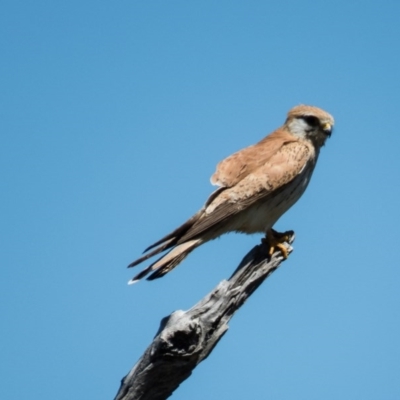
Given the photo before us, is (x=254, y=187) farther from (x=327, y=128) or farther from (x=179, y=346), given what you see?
(x=179, y=346)

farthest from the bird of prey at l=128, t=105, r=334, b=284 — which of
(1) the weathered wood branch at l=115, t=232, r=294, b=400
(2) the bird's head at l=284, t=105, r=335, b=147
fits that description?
(1) the weathered wood branch at l=115, t=232, r=294, b=400

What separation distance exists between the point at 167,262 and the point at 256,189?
110 cm

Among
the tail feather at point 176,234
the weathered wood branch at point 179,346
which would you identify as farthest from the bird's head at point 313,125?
the weathered wood branch at point 179,346

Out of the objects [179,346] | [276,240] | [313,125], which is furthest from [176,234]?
[313,125]

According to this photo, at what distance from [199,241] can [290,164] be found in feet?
3.61

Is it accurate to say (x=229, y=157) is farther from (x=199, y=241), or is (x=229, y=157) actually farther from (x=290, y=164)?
(x=199, y=241)

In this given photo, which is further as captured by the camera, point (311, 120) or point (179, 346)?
point (311, 120)

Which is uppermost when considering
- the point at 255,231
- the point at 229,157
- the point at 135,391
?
the point at 229,157

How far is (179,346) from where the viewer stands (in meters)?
3.99

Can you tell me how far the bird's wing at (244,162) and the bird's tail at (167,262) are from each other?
0.74 meters

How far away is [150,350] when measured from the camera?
404 centimetres

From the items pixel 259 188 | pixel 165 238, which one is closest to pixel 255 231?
pixel 259 188

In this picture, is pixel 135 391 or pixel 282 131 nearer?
pixel 135 391

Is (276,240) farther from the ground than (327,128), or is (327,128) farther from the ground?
(327,128)
